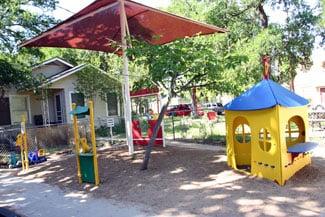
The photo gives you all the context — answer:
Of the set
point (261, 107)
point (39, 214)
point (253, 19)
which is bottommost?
point (39, 214)

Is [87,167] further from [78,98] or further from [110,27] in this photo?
[78,98]

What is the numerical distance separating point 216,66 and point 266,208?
3411mm

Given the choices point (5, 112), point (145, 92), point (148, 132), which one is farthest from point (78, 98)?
point (145, 92)

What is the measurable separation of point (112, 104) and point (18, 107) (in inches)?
237

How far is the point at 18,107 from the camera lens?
889 inches

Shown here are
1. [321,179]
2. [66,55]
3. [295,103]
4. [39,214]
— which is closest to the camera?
[39,214]

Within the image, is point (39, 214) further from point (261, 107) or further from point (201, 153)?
point (201, 153)

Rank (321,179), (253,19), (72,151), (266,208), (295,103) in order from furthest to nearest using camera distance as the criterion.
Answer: (253,19)
(72,151)
(295,103)
(321,179)
(266,208)

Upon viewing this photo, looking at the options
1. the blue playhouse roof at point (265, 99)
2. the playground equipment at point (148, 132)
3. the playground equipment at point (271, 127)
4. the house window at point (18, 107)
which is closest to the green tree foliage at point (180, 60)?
the blue playhouse roof at point (265, 99)

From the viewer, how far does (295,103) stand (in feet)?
28.0

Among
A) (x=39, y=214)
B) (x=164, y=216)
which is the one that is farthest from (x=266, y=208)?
(x=39, y=214)

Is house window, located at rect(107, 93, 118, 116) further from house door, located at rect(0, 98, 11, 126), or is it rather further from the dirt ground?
the dirt ground

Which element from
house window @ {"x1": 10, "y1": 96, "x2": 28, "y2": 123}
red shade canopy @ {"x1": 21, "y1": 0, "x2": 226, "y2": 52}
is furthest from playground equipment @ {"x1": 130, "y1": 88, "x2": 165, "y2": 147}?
house window @ {"x1": 10, "y1": 96, "x2": 28, "y2": 123}

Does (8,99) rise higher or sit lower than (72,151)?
higher
